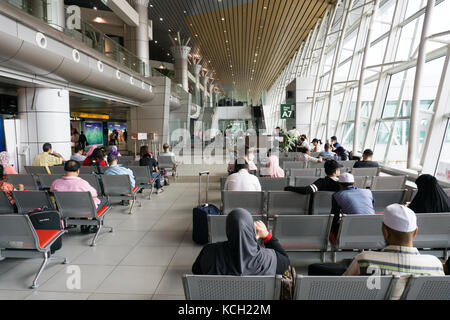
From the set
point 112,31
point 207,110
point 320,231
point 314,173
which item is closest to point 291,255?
point 320,231

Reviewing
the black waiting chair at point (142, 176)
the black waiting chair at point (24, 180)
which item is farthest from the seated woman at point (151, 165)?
the black waiting chair at point (24, 180)

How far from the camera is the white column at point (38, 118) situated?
998 cm

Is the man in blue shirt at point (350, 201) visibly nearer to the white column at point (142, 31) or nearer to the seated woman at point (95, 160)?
the seated woman at point (95, 160)

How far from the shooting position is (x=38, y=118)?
10031 mm

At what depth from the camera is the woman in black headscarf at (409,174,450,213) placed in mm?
3572

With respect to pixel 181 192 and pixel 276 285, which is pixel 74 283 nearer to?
pixel 276 285

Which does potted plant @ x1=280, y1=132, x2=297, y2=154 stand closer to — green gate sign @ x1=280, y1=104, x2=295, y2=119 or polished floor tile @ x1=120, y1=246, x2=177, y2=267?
green gate sign @ x1=280, y1=104, x2=295, y2=119

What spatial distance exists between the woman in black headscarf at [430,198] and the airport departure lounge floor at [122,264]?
305 cm

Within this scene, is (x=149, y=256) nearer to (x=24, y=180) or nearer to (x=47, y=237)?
(x=47, y=237)

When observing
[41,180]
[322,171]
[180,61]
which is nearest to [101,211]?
[41,180]

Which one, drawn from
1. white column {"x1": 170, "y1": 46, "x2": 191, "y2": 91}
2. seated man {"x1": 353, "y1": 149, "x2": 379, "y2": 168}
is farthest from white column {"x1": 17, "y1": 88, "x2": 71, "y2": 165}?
white column {"x1": 170, "y1": 46, "x2": 191, "y2": 91}

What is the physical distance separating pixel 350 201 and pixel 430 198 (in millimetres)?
983

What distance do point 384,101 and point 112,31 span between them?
923 inches

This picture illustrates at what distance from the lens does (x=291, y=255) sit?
3537 mm
